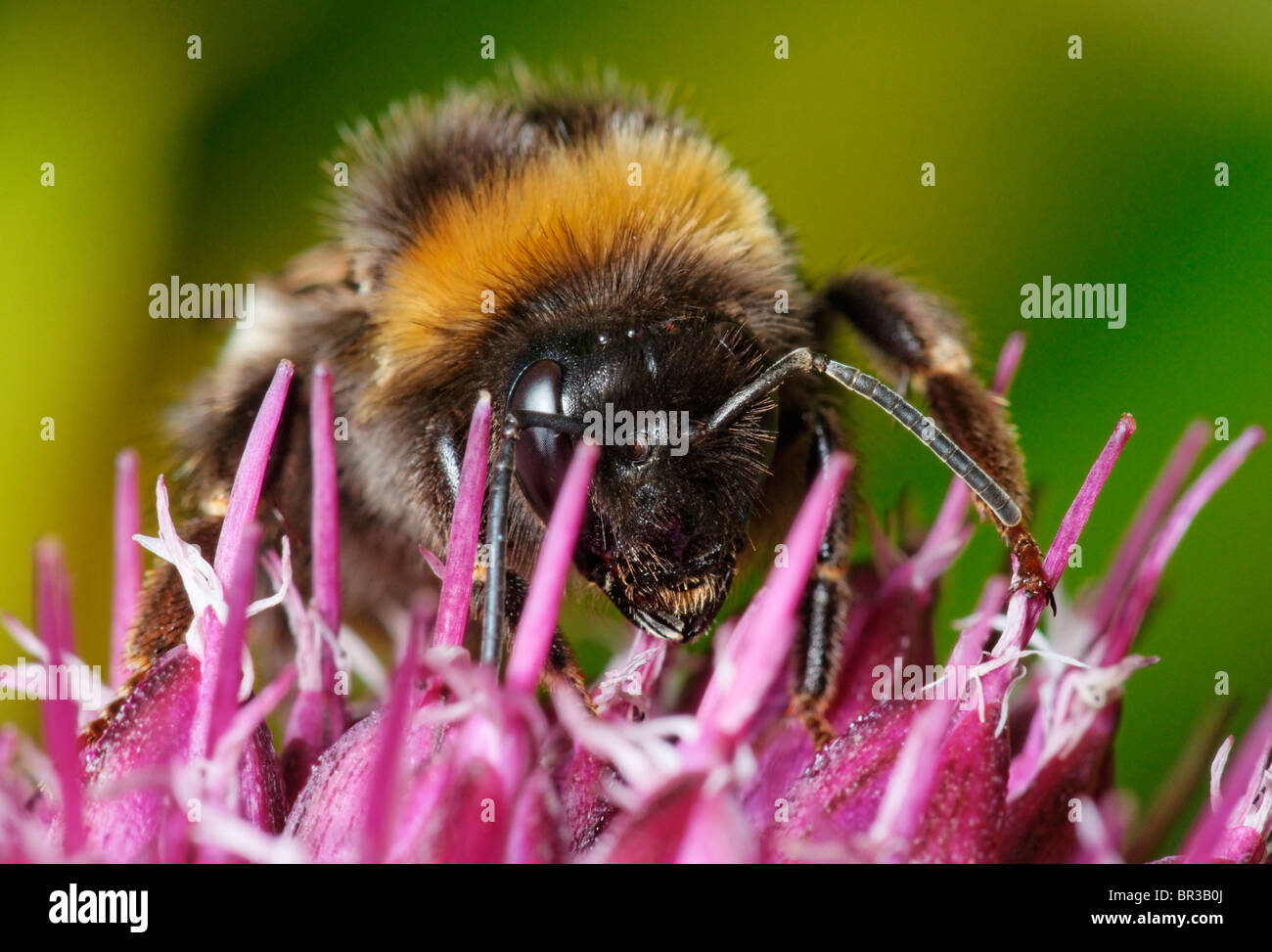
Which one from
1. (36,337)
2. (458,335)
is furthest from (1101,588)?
(36,337)

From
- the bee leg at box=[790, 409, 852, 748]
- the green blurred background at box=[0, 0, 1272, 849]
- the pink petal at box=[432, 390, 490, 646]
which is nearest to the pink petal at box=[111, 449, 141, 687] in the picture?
the green blurred background at box=[0, 0, 1272, 849]

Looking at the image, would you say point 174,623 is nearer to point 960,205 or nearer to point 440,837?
point 440,837

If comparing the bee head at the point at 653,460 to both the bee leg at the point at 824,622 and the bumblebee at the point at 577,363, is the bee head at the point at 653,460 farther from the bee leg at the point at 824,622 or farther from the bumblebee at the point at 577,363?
the bee leg at the point at 824,622

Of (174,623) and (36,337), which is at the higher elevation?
(36,337)

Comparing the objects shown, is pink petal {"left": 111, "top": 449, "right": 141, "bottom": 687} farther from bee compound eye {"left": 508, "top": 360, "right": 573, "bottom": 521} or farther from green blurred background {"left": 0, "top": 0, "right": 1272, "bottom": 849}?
bee compound eye {"left": 508, "top": 360, "right": 573, "bottom": 521}

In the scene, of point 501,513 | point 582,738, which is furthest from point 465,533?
point 582,738

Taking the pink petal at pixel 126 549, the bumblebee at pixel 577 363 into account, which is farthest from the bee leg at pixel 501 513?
the pink petal at pixel 126 549

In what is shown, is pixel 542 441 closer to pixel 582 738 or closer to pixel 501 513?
pixel 501 513
